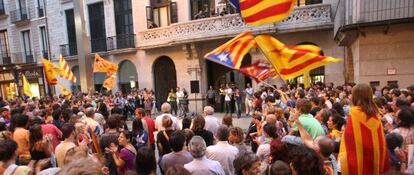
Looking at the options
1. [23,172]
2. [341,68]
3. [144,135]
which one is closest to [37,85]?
[341,68]

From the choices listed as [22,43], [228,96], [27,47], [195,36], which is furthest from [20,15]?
[228,96]

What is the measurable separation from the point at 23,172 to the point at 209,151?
83.2 inches

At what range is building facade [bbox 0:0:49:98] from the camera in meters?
26.9

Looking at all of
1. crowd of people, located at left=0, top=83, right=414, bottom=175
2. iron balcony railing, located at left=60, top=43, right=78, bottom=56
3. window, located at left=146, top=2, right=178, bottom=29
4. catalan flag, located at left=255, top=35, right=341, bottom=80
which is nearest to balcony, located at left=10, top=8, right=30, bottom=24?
iron balcony railing, located at left=60, top=43, right=78, bottom=56

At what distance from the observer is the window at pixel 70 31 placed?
966 inches

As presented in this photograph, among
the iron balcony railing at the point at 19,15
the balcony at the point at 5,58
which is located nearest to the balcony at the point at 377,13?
the iron balcony railing at the point at 19,15

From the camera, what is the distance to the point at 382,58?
10.5 metres

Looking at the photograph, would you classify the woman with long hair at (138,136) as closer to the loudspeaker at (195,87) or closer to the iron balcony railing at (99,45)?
the loudspeaker at (195,87)

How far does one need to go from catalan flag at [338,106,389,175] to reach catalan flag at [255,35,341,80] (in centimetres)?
311

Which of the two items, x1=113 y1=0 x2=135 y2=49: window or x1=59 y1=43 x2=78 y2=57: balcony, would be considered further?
x1=59 y1=43 x2=78 y2=57: balcony

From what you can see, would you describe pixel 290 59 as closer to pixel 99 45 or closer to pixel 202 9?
pixel 202 9

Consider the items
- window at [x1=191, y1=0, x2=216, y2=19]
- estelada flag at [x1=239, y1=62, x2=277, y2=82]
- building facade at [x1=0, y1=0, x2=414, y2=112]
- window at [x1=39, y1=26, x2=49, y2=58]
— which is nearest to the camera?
estelada flag at [x1=239, y1=62, x2=277, y2=82]

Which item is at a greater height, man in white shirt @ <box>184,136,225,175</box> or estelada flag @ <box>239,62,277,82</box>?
estelada flag @ <box>239,62,277,82</box>

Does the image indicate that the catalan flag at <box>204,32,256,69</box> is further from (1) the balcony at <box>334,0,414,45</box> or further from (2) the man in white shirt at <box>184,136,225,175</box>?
(2) the man in white shirt at <box>184,136,225,175</box>
